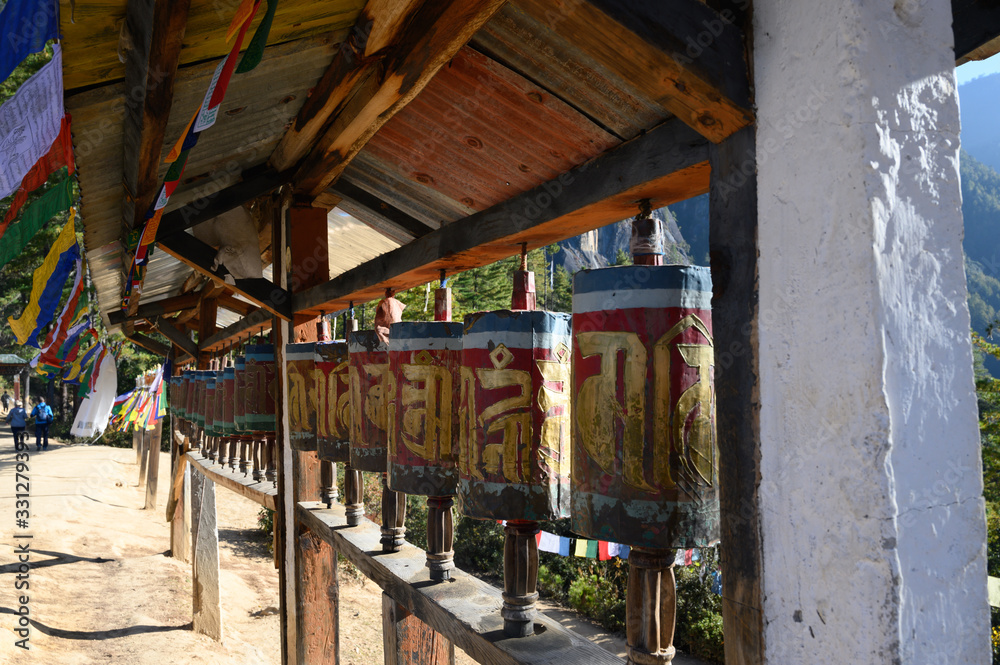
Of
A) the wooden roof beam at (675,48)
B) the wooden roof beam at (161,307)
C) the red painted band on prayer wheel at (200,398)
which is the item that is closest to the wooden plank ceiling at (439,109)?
the wooden roof beam at (675,48)

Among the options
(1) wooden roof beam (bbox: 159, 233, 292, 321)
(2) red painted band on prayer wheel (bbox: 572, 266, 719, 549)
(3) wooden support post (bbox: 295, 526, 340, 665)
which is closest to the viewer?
(2) red painted band on prayer wheel (bbox: 572, 266, 719, 549)

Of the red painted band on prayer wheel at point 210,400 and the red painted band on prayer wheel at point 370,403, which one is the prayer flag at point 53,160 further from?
the red painted band on prayer wheel at point 210,400

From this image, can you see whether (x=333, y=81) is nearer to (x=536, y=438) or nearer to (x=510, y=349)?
(x=510, y=349)

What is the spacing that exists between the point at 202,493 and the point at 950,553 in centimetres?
840

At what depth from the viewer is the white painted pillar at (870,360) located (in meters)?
0.85

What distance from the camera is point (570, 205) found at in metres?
1.60

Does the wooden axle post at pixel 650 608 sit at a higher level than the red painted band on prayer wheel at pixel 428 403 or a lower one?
lower

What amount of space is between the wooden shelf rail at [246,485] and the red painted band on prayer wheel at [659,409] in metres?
3.15

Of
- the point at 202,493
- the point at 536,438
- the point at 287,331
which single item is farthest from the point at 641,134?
the point at 202,493

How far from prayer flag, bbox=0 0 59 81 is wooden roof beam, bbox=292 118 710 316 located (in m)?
1.09

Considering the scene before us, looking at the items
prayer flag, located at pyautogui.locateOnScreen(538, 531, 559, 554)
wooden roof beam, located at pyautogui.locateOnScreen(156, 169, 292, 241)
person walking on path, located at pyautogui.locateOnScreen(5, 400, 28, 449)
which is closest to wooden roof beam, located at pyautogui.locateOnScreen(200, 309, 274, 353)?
wooden roof beam, located at pyautogui.locateOnScreen(156, 169, 292, 241)

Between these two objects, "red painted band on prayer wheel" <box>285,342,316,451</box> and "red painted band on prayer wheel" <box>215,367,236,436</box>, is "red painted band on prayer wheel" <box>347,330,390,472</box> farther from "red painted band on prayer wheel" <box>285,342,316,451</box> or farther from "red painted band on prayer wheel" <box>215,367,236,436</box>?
"red painted band on prayer wheel" <box>215,367,236,436</box>

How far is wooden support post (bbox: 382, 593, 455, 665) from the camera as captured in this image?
2473 millimetres

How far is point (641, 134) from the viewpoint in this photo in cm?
145
